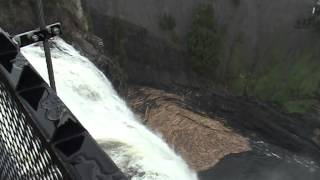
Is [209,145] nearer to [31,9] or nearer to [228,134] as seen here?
[228,134]

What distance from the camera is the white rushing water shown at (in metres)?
16.7

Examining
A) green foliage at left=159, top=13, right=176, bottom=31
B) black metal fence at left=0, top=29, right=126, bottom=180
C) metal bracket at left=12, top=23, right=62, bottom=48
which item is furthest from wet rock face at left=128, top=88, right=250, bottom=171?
black metal fence at left=0, top=29, right=126, bottom=180

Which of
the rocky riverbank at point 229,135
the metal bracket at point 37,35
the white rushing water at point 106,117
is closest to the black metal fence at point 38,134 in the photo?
the metal bracket at point 37,35

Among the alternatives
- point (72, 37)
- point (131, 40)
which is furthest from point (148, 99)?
point (72, 37)

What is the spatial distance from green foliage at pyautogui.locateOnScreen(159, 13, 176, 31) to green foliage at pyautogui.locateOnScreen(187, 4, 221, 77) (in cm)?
145

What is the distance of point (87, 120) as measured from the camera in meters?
17.8

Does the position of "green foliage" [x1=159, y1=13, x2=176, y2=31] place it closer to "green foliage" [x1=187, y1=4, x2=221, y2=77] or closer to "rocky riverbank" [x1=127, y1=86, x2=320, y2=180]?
"green foliage" [x1=187, y1=4, x2=221, y2=77]

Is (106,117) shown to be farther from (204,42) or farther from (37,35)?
(37,35)

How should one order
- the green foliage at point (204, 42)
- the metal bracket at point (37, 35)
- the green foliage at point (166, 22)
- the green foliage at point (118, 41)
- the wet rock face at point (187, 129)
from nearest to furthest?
the metal bracket at point (37, 35) < the wet rock face at point (187, 129) < the green foliage at point (118, 41) < the green foliage at point (204, 42) < the green foliage at point (166, 22)

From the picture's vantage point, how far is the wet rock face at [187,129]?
82.4ft

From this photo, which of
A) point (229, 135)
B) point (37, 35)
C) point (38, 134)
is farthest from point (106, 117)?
point (38, 134)

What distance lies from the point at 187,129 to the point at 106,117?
8773 mm

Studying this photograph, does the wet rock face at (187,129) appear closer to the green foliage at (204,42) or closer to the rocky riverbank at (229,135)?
the rocky riverbank at (229,135)

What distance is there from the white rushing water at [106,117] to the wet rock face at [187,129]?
1.99m
